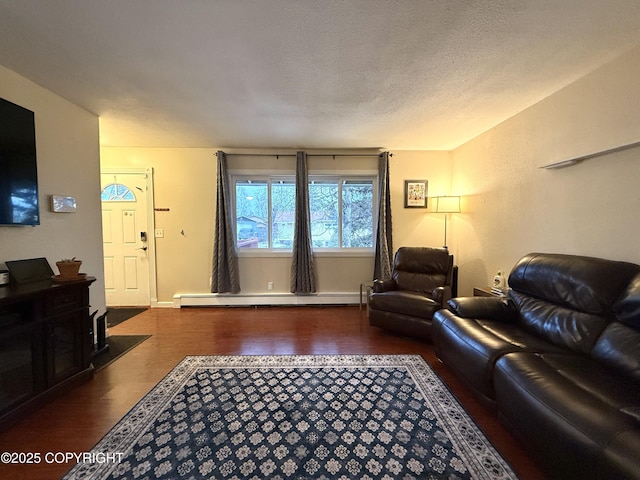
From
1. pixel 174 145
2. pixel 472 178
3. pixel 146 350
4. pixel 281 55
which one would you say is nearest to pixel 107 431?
pixel 146 350

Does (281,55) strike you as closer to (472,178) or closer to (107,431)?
(107,431)

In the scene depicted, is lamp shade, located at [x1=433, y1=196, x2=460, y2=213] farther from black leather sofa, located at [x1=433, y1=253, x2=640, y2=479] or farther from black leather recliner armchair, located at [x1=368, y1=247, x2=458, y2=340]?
black leather sofa, located at [x1=433, y1=253, x2=640, y2=479]

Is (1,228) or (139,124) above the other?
(139,124)

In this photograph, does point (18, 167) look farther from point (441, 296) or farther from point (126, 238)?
point (441, 296)

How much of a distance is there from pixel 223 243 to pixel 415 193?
10.2 feet

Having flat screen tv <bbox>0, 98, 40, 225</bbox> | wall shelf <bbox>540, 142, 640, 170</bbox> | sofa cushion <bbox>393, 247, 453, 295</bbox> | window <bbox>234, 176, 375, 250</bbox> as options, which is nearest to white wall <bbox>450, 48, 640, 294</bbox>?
wall shelf <bbox>540, 142, 640, 170</bbox>

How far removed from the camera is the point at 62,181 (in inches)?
93.7

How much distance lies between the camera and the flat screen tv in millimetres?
1861

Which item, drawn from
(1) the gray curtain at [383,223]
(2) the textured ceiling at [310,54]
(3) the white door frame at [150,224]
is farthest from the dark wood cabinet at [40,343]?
(1) the gray curtain at [383,223]

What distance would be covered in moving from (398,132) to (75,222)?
369 cm

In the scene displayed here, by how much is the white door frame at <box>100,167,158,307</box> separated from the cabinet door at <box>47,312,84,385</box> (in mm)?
2005

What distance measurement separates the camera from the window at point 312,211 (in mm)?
4121

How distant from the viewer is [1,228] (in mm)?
1906

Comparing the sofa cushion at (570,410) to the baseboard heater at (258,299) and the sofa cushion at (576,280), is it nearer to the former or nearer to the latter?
the sofa cushion at (576,280)
